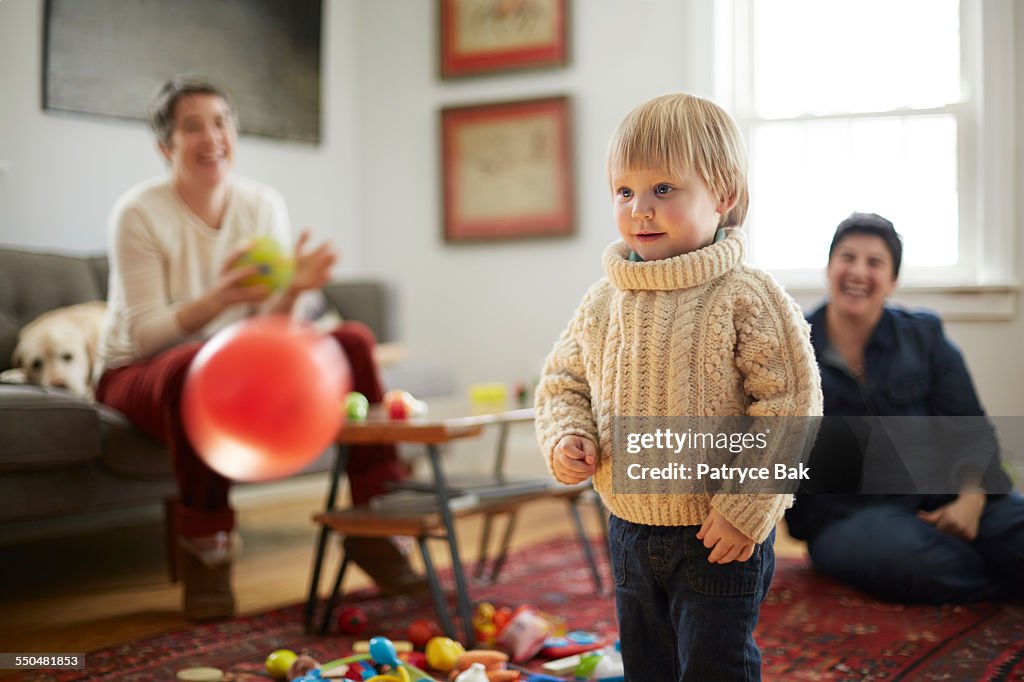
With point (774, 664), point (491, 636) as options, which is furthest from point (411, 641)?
point (774, 664)

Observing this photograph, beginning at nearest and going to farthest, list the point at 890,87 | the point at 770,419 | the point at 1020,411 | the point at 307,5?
the point at 770,419 < the point at 1020,411 < the point at 890,87 < the point at 307,5

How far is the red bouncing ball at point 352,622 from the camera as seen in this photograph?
5.46 ft

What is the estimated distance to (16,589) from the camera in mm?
1903

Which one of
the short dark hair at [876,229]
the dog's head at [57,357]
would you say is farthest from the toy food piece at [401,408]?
the short dark hair at [876,229]

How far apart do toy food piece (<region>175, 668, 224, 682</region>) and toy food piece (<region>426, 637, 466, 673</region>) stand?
0.28 m

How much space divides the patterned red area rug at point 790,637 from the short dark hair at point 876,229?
0.52 m

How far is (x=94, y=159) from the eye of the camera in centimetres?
222

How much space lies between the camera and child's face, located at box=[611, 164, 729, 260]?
94cm

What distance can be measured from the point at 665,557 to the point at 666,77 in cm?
104

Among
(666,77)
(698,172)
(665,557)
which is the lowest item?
(665,557)

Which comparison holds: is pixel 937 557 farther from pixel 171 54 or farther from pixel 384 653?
pixel 171 54

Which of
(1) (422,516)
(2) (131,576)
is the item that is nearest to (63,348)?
(2) (131,576)

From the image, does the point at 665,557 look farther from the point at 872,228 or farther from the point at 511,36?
the point at 511,36

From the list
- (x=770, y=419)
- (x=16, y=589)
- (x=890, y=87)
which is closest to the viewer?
(x=770, y=419)
